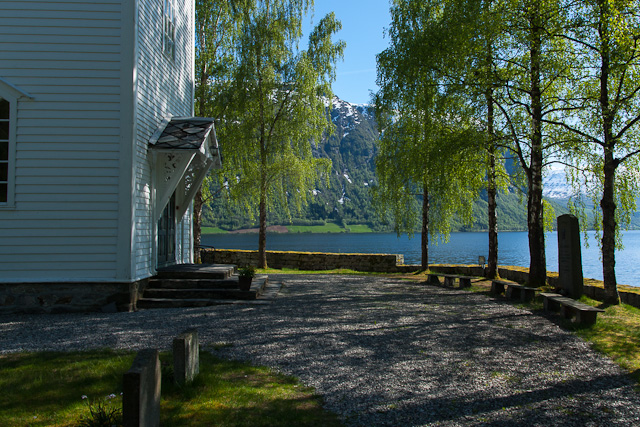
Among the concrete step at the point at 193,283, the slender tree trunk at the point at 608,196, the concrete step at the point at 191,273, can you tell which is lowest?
the concrete step at the point at 193,283

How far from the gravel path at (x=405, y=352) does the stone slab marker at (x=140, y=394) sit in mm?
1668

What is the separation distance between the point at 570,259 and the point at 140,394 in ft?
33.5

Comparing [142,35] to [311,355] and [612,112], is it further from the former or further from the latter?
[612,112]

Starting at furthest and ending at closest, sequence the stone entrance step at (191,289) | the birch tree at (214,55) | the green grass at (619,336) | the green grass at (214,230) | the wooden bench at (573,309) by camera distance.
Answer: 1. the green grass at (214,230)
2. the birch tree at (214,55)
3. the stone entrance step at (191,289)
4. the wooden bench at (573,309)
5. the green grass at (619,336)

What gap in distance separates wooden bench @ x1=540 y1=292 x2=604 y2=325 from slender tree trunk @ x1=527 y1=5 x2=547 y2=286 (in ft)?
9.79

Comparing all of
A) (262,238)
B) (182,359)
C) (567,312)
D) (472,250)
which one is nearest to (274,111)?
(262,238)

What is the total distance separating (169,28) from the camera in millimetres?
12461

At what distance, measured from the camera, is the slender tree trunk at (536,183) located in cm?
1171

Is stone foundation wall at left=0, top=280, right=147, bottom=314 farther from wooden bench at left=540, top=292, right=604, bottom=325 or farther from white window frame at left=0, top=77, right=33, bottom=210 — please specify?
wooden bench at left=540, top=292, right=604, bottom=325

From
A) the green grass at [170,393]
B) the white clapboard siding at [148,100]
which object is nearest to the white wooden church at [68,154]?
the white clapboard siding at [148,100]

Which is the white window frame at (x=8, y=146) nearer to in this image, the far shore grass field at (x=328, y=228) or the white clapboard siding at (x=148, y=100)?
the white clapboard siding at (x=148, y=100)

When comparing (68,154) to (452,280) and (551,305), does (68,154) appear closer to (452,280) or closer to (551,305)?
(551,305)

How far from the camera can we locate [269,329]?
7730 millimetres

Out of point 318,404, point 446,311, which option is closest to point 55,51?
point 318,404
